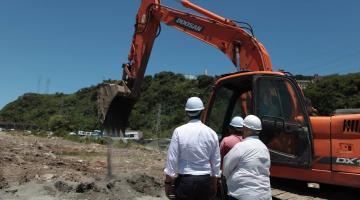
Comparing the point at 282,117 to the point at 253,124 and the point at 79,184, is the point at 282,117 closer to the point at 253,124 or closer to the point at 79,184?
the point at 253,124

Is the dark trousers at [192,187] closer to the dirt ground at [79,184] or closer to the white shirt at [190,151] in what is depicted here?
the white shirt at [190,151]

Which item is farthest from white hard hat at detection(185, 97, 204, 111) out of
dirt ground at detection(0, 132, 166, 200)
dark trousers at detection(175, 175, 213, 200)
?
dirt ground at detection(0, 132, 166, 200)

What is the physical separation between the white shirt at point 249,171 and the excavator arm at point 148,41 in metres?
6.03

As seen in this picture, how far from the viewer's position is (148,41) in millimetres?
13328

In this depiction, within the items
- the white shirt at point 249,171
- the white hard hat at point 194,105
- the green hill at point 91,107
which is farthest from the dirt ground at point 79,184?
the green hill at point 91,107

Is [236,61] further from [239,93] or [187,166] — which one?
[187,166]

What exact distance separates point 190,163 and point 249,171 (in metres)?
0.55

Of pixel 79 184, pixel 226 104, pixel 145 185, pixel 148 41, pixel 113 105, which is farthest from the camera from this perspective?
pixel 148 41

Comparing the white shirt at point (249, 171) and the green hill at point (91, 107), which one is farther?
the green hill at point (91, 107)

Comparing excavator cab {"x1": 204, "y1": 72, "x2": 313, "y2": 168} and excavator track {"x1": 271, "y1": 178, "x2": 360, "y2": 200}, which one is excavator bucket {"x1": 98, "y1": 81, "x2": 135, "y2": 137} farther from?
excavator track {"x1": 271, "y1": 178, "x2": 360, "y2": 200}

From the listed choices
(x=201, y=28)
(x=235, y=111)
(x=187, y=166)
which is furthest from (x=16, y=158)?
(x=187, y=166)

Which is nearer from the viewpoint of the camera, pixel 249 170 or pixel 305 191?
pixel 249 170

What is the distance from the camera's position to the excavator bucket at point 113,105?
1289cm

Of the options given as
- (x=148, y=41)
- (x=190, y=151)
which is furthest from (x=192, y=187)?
(x=148, y=41)
